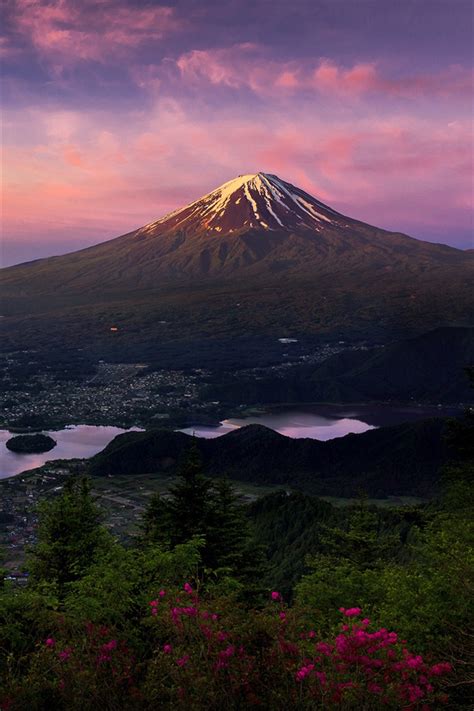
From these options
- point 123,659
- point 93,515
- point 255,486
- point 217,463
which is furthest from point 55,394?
point 123,659

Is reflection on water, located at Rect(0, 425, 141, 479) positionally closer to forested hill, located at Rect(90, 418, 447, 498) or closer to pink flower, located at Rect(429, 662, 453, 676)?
forested hill, located at Rect(90, 418, 447, 498)

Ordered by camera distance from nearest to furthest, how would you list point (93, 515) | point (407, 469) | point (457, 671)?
1. point (457, 671)
2. point (93, 515)
3. point (407, 469)

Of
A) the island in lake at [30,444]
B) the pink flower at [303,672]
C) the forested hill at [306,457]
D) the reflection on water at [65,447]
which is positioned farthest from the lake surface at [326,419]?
the pink flower at [303,672]

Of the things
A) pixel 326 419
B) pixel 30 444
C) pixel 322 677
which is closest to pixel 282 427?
pixel 326 419

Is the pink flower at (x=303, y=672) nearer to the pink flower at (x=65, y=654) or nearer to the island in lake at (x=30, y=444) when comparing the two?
the pink flower at (x=65, y=654)

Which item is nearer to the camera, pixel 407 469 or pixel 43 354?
pixel 407 469

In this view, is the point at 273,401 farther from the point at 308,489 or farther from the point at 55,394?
the point at 308,489

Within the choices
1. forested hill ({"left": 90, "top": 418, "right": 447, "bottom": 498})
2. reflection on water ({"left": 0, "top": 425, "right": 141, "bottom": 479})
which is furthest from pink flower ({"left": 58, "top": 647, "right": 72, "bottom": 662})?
reflection on water ({"left": 0, "top": 425, "right": 141, "bottom": 479})
